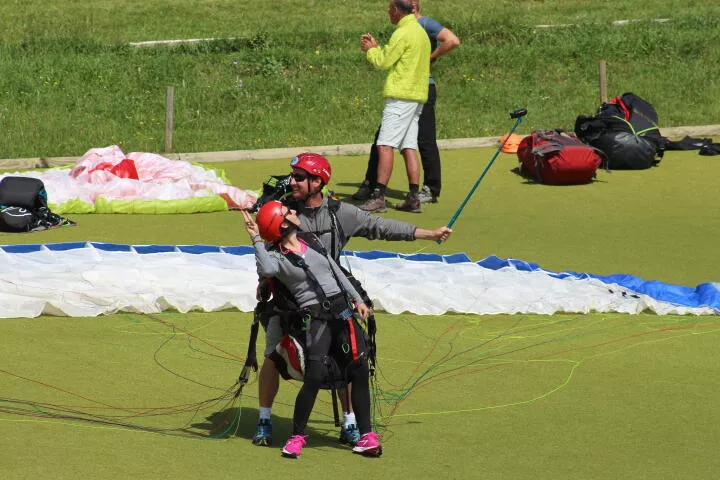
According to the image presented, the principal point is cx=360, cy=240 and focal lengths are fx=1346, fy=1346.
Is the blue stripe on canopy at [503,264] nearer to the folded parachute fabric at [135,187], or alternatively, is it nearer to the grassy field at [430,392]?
the grassy field at [430,392]

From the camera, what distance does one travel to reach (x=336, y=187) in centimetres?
1485

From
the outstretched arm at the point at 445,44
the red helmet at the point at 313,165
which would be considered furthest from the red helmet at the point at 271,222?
the outstretched arm at the point at 445,44

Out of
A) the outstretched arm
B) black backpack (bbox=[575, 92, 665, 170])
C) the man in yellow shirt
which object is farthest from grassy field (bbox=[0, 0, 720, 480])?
the outstretched arm

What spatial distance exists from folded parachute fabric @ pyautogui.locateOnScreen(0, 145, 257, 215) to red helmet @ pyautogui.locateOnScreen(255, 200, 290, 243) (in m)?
6.16

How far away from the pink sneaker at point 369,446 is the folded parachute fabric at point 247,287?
327cm

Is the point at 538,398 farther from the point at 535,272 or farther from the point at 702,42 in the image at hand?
the point at 702,42

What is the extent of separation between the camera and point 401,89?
42.8ft

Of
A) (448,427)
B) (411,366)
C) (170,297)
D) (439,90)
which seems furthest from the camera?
(439,90)

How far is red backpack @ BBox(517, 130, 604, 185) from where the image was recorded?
14805mm

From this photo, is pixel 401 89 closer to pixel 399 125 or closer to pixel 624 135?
pixel 399 125

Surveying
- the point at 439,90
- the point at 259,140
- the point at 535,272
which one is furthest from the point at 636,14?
the point at 535,272

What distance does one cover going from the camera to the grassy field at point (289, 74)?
18.8 meters

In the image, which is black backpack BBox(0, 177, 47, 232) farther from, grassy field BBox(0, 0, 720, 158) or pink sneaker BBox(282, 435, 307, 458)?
pink sneaker BBox(282, 435, 307, 458)

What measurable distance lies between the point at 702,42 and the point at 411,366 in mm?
16642
